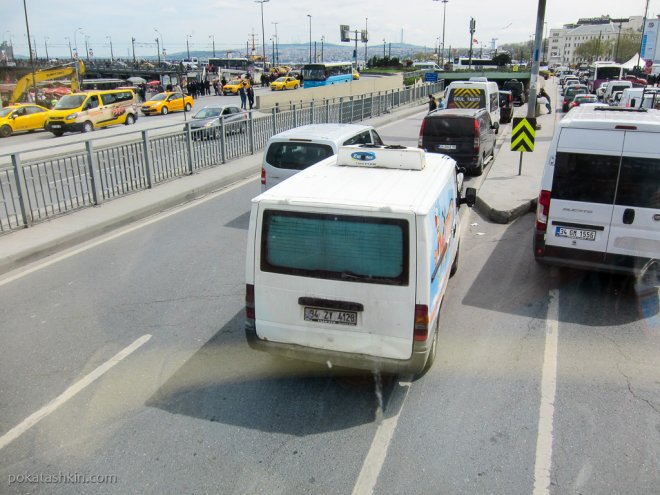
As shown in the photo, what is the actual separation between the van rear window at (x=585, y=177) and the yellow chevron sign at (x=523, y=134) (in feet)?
21.3

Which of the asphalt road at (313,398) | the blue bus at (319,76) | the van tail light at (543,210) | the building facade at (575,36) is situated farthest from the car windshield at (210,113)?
the building facade at (575,36)

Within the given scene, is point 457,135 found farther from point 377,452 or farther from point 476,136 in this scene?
point 377,452

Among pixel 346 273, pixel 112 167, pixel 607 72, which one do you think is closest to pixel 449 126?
pixel 112 167

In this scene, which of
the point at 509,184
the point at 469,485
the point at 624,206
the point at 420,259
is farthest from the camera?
the point at 509,184

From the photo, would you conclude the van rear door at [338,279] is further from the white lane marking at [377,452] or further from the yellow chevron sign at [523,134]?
the yellow chevron sign at [523,134]

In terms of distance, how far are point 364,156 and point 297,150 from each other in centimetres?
411

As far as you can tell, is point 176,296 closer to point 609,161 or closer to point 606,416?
point 606,416

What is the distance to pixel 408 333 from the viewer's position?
13.9ft

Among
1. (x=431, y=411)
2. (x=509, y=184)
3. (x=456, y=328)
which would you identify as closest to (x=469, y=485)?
(x=431, y=411)

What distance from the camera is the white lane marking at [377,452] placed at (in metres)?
3.61

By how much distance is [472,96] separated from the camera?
2172 centimetres

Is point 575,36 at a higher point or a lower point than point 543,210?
higher

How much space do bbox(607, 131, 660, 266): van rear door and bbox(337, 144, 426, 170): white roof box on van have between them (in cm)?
273

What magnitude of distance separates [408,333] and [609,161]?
12.9ft
